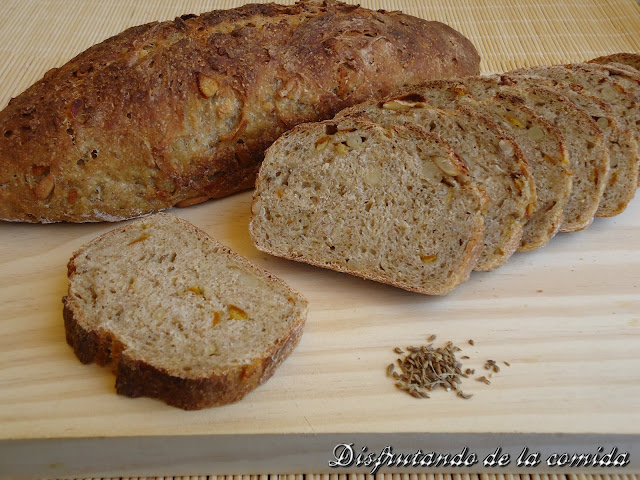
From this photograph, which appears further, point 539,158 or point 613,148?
point 613,148

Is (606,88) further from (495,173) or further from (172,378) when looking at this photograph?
(172,378)

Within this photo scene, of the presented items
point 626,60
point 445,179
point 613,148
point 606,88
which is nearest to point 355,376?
point 445,179

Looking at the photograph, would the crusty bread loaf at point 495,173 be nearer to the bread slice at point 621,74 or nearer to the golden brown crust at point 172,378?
the bread slice at point 621,74

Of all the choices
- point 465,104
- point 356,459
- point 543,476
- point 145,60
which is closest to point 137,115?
point 145,60

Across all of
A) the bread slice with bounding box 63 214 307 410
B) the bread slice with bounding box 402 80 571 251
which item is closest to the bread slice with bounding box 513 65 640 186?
the bread slice with bounding box 402 80 571 251

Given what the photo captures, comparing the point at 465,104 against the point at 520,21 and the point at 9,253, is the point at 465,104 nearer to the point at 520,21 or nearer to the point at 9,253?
the point at 9,253

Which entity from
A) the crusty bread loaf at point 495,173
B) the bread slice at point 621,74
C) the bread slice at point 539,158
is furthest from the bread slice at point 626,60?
the crusty bread loaf at point 495,173
